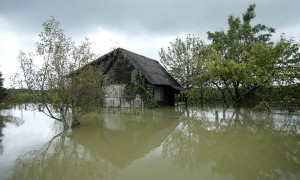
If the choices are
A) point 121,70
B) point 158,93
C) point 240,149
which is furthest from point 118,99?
point 240,149

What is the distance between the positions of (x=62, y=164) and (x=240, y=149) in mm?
5792

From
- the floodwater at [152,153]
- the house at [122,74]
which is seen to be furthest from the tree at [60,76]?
the house at [122,74]

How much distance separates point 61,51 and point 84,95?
8.10ft

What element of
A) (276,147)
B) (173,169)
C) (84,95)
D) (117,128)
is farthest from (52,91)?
(276,147)

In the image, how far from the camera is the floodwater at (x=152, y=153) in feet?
21.2

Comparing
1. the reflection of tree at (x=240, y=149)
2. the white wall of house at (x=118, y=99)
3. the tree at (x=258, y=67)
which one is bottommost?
the reflection of tree at (x=240, y=149)

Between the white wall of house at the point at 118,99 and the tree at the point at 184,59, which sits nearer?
the white wall of house at the point at 118,99

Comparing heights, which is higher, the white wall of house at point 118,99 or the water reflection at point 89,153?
the white wall of house at point 118,99

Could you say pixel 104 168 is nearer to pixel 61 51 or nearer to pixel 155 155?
pixel 155 155

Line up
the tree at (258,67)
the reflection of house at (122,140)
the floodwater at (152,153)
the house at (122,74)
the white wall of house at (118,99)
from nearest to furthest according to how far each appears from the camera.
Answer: the floodwater at (152,153), the reflection of house at (122,140), the tree at (258,67), the house at (122,74), the white wall of house at (118,99)

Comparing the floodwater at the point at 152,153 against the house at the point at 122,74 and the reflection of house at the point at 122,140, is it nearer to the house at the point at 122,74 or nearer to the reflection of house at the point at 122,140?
the reflection of house at the point at 122,140

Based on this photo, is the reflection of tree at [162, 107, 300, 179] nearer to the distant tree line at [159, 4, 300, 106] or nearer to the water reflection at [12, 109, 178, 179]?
the water reflection at [12, 109, 178, 179]

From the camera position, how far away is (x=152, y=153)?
8.62 m

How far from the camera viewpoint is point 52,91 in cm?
1261
